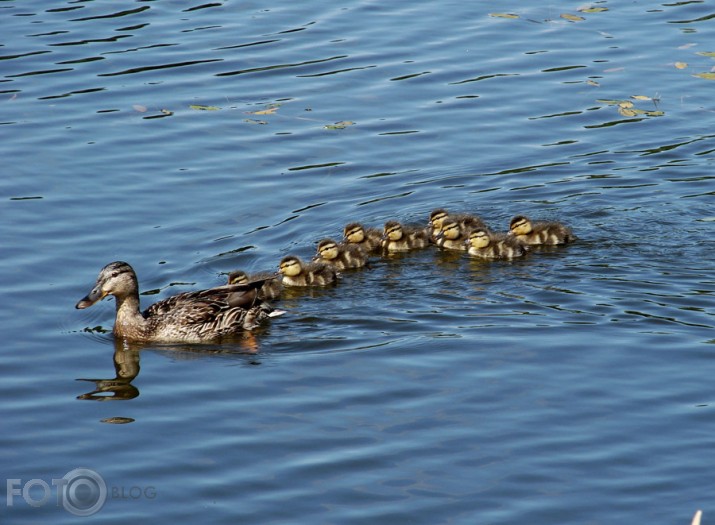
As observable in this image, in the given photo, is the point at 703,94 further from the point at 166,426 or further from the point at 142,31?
the point at 166,426

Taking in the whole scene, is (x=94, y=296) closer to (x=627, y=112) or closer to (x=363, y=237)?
(x=363, y=237)

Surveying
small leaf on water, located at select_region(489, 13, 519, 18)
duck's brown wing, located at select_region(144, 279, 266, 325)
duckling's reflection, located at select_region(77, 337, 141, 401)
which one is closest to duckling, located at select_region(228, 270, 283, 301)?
duck's brown wing, located at select_region(144, 279, 266, 325)

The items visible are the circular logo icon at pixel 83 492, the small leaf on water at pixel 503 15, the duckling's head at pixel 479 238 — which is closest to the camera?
the circular logo icon at pixel 83 492

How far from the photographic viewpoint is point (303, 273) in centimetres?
1069

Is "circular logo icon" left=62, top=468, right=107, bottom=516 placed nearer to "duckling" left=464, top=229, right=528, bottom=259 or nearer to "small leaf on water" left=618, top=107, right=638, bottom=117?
"duckling" left=464, top=229, right=528, bottom=259

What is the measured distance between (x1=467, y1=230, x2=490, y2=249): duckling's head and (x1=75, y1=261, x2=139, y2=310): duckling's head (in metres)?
2.78

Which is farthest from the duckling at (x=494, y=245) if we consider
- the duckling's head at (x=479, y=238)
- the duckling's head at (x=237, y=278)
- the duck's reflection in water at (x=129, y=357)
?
the duck's reflection in water at (x=129, y=357)

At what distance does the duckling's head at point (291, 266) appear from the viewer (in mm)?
10648

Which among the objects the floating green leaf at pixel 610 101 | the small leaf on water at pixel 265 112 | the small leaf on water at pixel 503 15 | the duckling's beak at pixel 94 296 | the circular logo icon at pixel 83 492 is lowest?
the circular logo icon at pixel 83 492

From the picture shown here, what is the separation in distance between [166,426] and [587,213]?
4.89 m

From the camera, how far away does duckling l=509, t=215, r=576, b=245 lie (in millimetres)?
11031

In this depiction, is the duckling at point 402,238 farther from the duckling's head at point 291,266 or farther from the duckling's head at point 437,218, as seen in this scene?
the duckling's head at point 291,266

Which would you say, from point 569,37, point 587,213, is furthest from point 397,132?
point 569,37

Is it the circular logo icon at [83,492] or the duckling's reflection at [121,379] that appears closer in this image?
the circular logo icon at [83,492]
